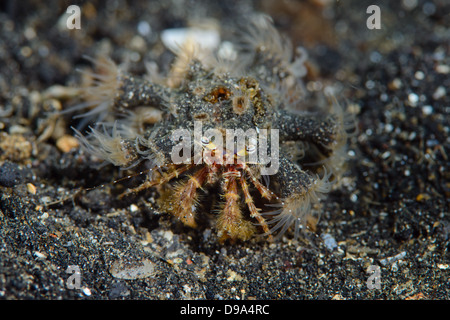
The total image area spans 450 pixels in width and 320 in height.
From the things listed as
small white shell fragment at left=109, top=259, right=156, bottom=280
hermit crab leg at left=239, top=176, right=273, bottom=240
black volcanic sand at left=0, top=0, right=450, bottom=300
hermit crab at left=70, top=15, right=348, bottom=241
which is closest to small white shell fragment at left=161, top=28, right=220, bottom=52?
black volcanic sand at left=0, top=0, right=450, bottom=300

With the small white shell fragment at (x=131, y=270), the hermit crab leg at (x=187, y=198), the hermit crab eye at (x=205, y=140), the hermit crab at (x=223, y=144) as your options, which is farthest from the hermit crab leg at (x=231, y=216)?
the small white shell fragment at (x=131, y=270)

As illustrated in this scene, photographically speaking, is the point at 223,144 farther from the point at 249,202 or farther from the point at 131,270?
the point at 131,270

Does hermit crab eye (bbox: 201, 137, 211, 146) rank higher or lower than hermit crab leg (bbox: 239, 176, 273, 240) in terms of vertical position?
higher

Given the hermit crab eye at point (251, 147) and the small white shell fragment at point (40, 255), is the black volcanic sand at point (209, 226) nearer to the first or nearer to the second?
the small white shell fragment at point (40, 255)

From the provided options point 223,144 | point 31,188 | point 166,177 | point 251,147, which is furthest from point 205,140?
point 31,188

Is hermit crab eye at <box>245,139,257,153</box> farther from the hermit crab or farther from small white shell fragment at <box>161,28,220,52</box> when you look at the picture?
small white shell fragment at <box>161,28,220,52</box>
